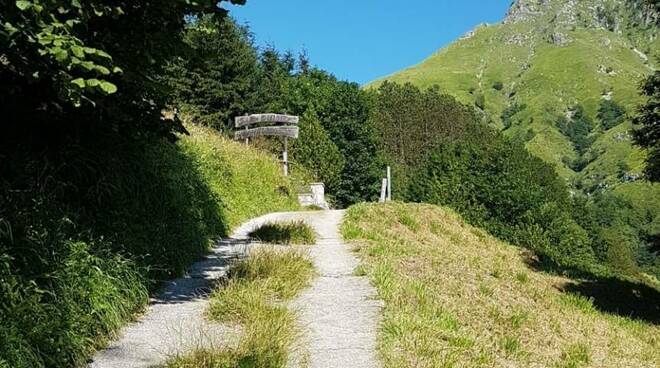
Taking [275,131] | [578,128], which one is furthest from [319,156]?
[578,128]

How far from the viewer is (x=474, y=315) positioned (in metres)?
7.08

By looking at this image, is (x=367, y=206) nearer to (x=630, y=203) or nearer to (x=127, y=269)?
(x=127, y=269)

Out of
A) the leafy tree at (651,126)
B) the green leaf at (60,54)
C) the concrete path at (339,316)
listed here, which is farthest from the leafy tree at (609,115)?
the green leaf at (60,54)

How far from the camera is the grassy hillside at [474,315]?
5.52m

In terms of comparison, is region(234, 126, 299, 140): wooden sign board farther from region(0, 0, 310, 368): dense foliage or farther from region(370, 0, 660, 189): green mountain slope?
region(370, 0, 660, 189): green mountain slope

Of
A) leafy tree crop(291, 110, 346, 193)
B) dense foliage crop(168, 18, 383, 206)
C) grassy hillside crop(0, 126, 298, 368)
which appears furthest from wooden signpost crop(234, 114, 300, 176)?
grassy hillside crop(0, 126, 298, 368)

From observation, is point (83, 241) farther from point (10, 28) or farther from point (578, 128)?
point (578, 128)

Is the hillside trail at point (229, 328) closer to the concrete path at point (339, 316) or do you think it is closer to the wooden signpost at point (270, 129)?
the concrete path at point (339, 316)

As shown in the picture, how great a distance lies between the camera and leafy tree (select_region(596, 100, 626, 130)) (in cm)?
13725

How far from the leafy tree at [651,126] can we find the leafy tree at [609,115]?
428ft

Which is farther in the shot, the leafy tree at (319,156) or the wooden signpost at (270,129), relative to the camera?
the leafy tree at (319,156)

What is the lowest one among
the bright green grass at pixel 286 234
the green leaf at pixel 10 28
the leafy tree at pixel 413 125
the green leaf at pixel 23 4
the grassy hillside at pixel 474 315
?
the grassy hillside at pixel 474 315

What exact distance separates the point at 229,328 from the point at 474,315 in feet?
9.55

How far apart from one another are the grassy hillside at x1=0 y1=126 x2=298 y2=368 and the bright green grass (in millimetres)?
1026
